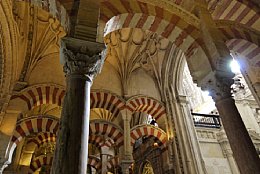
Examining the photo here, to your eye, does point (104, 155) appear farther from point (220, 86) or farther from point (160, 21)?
point (220, 86)

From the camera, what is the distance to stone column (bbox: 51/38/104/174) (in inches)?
80.7

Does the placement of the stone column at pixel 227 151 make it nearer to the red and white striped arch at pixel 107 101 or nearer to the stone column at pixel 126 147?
the stone column at pixel 126 147

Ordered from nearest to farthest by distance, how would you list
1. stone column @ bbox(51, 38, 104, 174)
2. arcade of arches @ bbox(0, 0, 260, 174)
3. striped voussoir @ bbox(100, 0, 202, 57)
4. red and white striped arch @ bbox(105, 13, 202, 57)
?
stone column @ bbox(51, 38, 104, 174)
arcade of arches @ bbox(0, 0, 260, 174)
striped voussoir @ bbox(100, 0, 202, 57)
red and white striped arch @ bbox(105, 13, 202, 57)

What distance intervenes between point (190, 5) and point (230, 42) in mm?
1615

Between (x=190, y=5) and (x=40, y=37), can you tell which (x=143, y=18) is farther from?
(x=40, y=37)

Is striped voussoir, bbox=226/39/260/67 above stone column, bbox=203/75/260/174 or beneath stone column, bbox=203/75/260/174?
above

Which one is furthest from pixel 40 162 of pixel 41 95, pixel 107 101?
pixel 107 101

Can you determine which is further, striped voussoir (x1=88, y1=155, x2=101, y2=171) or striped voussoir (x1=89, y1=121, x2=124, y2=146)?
striped voussoir (x1=88, y1=155, x2=101, y2=171)

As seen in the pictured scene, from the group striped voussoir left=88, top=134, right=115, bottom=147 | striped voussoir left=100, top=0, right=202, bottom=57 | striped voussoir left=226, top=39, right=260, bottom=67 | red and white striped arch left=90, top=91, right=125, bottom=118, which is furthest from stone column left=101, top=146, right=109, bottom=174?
striped voussoir left=100, top=0, right=202, bottom=57

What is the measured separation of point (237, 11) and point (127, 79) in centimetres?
447

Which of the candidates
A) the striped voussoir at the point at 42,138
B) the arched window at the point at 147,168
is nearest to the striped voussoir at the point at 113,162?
the arched window at the point at 147,168

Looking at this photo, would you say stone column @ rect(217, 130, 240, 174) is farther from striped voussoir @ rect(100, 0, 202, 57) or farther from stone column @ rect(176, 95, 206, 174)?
striped voussoir @ rect(100, 0, 202, 57)

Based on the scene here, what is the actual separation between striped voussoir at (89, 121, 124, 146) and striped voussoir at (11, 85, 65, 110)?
1489 millimetres

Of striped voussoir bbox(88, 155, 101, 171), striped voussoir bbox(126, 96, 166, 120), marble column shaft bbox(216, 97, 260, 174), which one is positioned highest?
striped voussoir bbox(126, 96, 166, 120)
